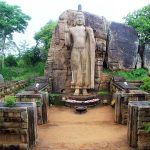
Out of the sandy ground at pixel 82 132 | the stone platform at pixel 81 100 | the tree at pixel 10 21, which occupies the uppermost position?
the tree at pixel 10 21

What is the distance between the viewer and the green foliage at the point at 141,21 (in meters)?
15.7

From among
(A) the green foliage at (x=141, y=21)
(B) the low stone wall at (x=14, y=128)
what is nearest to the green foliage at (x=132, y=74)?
(A) the green foliage at (x=141, y=21)

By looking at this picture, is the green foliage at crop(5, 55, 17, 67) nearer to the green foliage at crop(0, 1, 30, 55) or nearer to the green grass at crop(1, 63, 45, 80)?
the green foliage at crop(0, 1, 30, 55)

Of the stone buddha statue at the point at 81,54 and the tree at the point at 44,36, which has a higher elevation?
the tree at the point at 44,36

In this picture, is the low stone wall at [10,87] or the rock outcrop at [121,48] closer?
the low stone wall at [10,87]

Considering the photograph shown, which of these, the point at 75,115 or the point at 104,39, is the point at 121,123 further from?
the point at 104,39

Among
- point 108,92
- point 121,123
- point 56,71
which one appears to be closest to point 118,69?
point 108,92

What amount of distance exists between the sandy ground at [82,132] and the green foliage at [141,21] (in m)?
5.74

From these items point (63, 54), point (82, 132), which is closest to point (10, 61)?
point (63, 54)

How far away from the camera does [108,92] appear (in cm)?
1336

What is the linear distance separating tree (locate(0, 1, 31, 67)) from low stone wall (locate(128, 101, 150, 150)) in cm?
1523

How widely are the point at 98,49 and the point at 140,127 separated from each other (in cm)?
764

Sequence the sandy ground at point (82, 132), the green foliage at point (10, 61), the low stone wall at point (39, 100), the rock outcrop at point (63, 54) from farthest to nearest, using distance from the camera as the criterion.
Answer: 1. the green foliage at point (10, 61)
2. the rock outcrop at point (63, 54)
3. the low stone wall at point (39, 100)
4. the sandy ground at point (82, 132)

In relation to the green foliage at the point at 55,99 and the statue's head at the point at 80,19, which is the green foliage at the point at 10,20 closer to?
the statue's head at the point at 80,19
